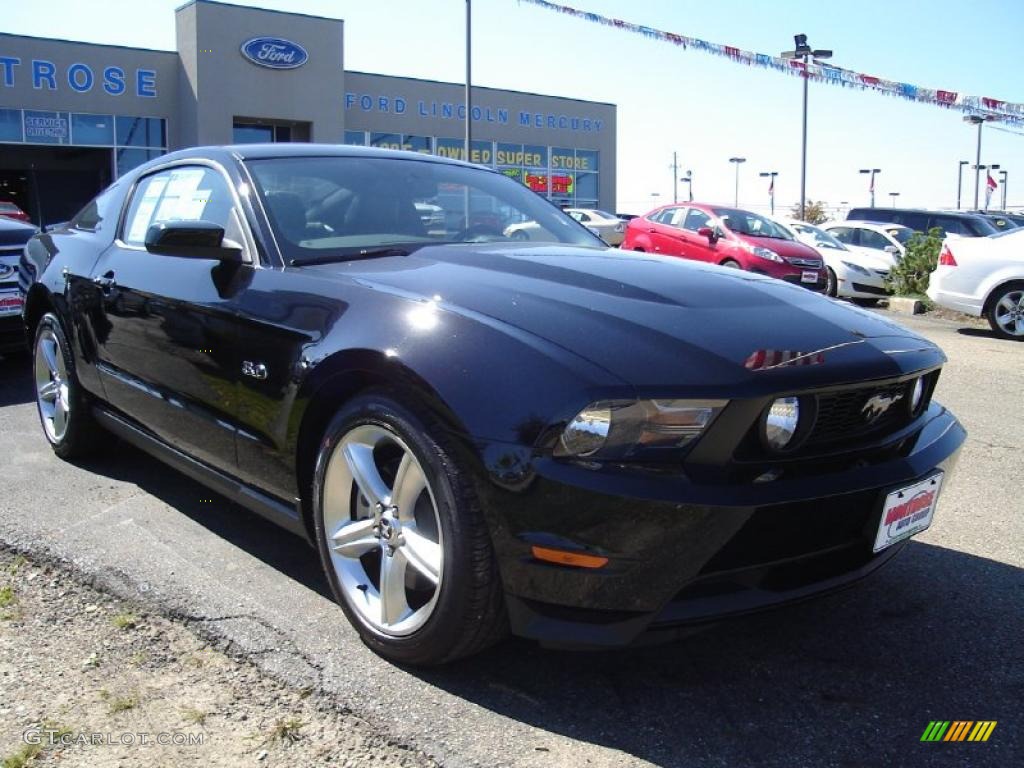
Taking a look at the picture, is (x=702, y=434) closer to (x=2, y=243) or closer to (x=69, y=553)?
(x=69, y=553)

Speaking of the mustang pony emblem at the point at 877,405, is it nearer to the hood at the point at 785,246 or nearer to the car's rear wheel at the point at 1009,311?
the car's rear wheel at the point at 1009,311

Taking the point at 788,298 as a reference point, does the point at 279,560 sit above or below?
below

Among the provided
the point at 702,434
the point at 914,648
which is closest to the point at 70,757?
the point at 702,434

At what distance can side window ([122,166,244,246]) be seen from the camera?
3.47 meters

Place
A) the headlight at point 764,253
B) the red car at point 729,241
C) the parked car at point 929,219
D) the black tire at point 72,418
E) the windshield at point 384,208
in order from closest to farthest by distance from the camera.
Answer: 1. the windshield at point 384,208
2. the black tire at point 72,418
3. the headlight at point 764,253
4. the red car at point 729,241
5. the parked car at point 929,219

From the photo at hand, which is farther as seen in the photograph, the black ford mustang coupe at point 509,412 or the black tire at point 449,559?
the black tire at point 449,559

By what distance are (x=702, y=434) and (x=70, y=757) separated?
1.64 meters

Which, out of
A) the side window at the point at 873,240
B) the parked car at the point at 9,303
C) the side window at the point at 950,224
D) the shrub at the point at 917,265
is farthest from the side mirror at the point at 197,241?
the side window at the point at 950,224

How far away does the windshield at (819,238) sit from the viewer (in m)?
16.3

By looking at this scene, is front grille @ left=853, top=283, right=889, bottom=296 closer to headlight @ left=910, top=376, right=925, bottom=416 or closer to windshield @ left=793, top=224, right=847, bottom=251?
windshield @ left=793, top=224, right=847, bottom=251

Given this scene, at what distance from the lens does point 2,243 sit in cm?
702

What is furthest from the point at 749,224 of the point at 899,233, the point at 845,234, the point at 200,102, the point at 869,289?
the point at 200,102

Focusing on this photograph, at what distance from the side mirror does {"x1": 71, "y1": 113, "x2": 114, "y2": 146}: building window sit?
2778cm

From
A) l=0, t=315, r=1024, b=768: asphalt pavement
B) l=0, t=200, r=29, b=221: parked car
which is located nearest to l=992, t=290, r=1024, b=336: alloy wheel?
l=0, t=315, r=1024, b=768: asphalt pavement
